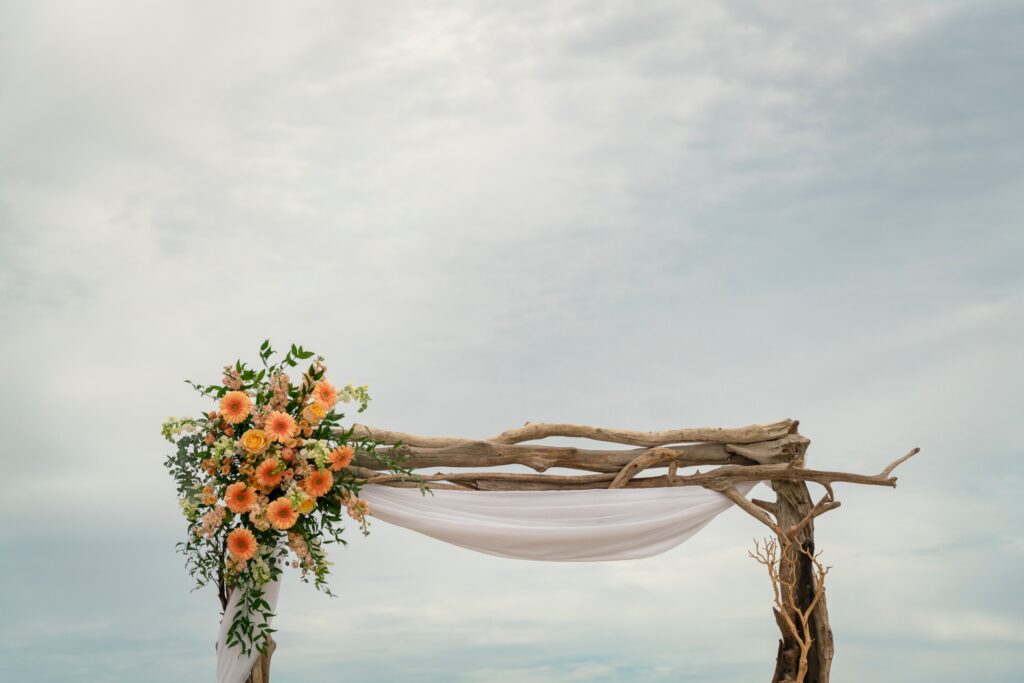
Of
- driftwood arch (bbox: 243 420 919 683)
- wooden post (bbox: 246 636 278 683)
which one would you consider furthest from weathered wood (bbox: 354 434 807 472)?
wooden post (bbox: 246 636 278 683)

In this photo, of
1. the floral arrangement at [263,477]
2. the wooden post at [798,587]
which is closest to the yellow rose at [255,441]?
the floral arrangement at [263,477]

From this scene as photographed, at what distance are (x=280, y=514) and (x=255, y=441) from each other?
14.0 inches

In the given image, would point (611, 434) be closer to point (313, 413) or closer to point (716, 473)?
point (716, 473)

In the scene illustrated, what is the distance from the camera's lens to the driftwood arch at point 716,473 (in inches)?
207

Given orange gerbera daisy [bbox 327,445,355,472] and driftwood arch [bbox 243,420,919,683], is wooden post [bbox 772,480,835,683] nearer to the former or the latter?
driftwood arch [bbox 243,420,919,683]

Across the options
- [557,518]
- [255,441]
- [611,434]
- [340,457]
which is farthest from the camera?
[611,434]

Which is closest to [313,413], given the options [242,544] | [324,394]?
[324,394]

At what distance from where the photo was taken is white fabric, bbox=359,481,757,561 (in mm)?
5137

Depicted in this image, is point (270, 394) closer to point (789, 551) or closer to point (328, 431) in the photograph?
point (328, 431)

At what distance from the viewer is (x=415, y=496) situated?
5.16 metres

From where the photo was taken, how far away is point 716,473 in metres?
5.41

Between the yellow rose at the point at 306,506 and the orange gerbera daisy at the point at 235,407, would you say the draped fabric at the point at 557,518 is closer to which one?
the yellow rose at the point at 306,506

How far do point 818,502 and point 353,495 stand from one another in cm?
239

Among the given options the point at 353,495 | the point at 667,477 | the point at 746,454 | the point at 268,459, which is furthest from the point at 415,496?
the point at 746,454
